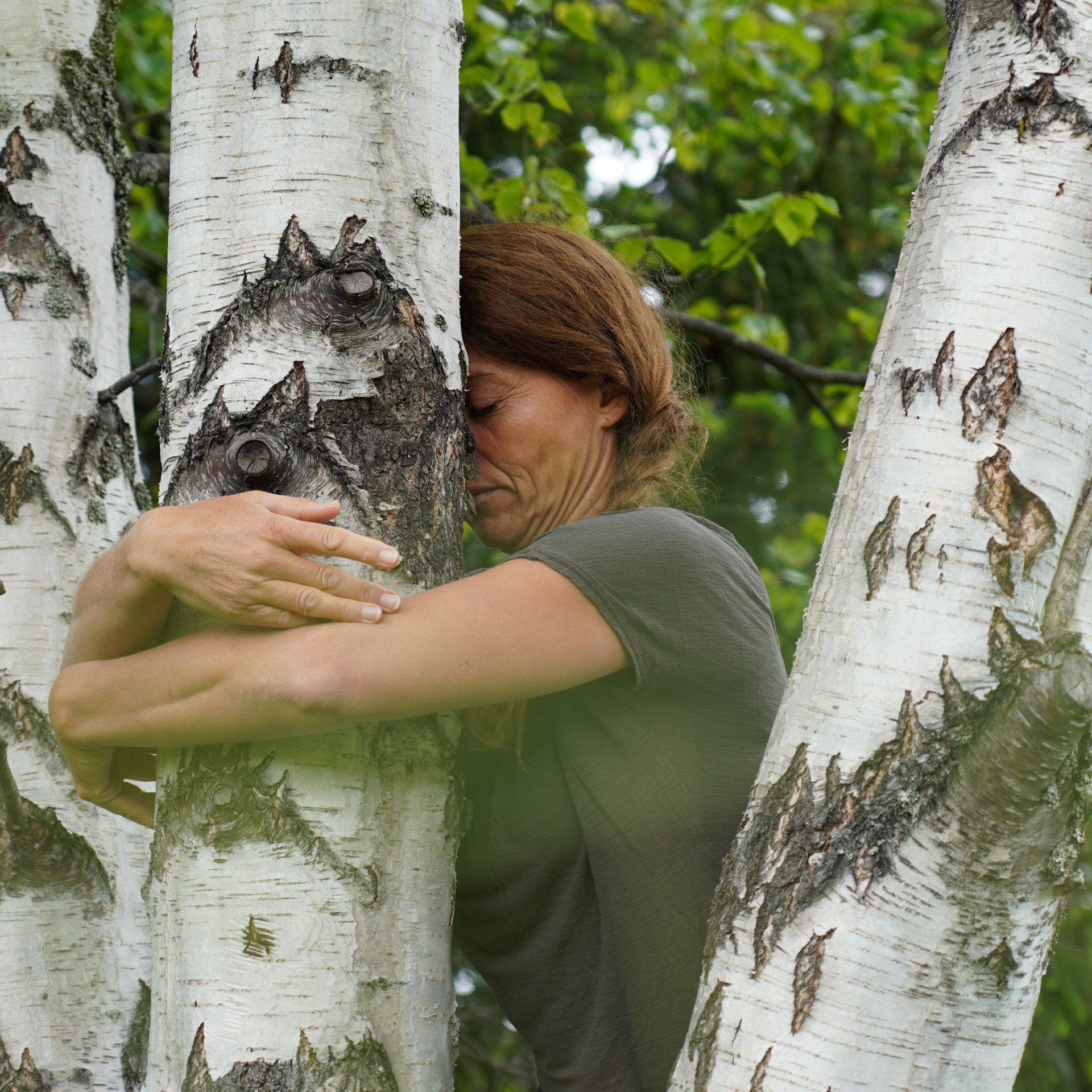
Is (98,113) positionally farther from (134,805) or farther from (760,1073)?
(760,1073)

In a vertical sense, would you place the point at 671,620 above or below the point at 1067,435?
below

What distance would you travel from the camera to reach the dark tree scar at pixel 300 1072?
1.14 meters

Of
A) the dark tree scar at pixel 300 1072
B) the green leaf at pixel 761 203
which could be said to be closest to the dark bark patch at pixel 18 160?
the dark tree scar at pixel 300 1072

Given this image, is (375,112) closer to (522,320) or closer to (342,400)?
(342,400)

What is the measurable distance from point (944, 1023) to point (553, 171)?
2963mm

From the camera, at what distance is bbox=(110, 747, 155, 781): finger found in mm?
1553

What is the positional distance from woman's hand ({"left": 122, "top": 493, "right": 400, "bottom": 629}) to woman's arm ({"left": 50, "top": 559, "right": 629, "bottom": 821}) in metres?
0.03

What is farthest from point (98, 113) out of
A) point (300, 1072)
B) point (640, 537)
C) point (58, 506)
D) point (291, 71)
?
point (300, 1072)

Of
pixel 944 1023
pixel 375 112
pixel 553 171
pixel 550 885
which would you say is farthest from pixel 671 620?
pixel 553 171

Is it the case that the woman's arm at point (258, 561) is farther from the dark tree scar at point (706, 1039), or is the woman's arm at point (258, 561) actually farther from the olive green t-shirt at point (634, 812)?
the dark tree scar at point (706, 1039)

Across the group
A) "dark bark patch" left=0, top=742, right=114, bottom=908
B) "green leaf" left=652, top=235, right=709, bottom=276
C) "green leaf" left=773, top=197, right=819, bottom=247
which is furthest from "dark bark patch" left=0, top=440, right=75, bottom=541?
"green leaf" left=773, top=197, right=819, bottom=247

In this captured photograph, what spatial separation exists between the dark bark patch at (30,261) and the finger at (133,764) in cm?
87

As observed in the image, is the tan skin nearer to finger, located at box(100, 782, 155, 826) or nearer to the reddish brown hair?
finger, located at box(100, 782, 155, 826)

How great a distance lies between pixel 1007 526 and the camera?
103 cm
